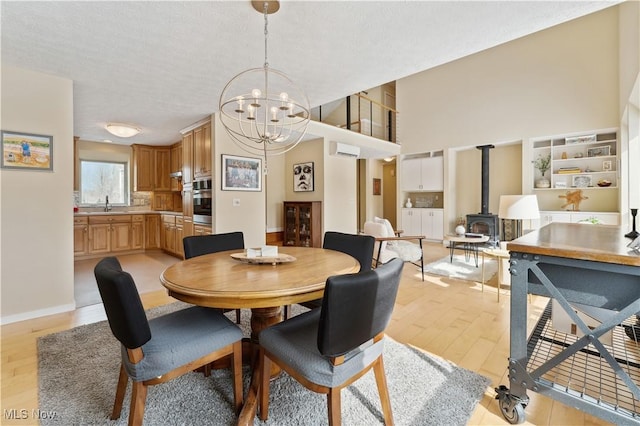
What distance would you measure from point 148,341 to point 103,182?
20.8ft

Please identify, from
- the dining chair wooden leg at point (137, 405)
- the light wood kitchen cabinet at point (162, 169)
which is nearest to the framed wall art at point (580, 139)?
the dining chair wooden leg at point (137, 405)

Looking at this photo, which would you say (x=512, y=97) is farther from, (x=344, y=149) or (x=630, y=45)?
(x=344, y=149)

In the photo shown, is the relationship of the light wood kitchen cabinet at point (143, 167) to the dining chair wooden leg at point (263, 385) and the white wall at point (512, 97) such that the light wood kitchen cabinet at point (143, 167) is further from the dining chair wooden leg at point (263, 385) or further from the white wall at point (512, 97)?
the white wall at point (512, 97)

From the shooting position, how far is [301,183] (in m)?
5.88

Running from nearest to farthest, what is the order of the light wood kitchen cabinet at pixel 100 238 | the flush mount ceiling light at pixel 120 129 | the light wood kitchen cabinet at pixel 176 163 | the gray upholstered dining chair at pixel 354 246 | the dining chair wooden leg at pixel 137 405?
the dining chair wooden leg at pixel 137 405
the gray upholstered dining chair at pixel 354 246
the flush mount ceiling light at pixel 120 129
the light wood kitchen cabinet at pixel 100 238
the light wood kitchen cabinet at pixel 176 163

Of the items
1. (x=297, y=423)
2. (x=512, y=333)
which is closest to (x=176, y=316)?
(x=297, y=423)

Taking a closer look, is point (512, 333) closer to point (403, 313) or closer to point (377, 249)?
point (403, 313)

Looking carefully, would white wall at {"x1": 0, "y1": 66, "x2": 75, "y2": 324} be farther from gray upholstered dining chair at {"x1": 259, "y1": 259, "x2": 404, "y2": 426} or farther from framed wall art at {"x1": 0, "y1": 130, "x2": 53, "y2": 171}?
gray upholstered dining chair at {"x1": 259, "y1": 259, "x2": 404, "y2": 426}

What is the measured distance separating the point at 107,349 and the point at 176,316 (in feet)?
3.25

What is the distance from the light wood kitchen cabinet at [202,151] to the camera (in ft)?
13.8

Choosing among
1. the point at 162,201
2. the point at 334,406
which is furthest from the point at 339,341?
the point at 162,201

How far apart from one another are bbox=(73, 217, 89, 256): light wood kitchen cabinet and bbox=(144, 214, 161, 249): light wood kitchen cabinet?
1023mm

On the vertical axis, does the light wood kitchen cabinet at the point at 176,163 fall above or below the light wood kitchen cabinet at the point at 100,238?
above

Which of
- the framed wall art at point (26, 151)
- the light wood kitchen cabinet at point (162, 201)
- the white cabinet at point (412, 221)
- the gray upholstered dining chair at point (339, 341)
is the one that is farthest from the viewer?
the white cabinet at point (412, 221)
